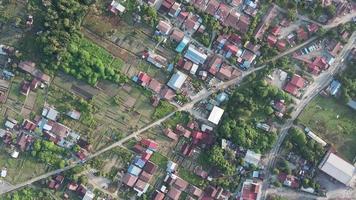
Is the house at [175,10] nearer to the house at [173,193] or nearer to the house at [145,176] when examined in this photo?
the house at [145,176]

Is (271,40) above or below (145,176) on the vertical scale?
above

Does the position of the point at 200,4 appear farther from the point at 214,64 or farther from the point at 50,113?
the point at 50,113

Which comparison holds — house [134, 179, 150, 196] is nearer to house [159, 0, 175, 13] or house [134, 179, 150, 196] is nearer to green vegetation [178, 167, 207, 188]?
green vegetation [178, 167, 207, 188]

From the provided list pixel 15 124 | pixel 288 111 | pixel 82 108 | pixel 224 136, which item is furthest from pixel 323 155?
pixel 15 124

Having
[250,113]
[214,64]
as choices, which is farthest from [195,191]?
[214,64]

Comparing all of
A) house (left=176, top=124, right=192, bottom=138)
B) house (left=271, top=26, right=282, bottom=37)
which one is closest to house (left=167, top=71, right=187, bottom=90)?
house (left=176, top=124, right=192, bottom=138)

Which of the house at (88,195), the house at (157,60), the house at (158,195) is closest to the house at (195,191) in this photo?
the house at (158,195)
